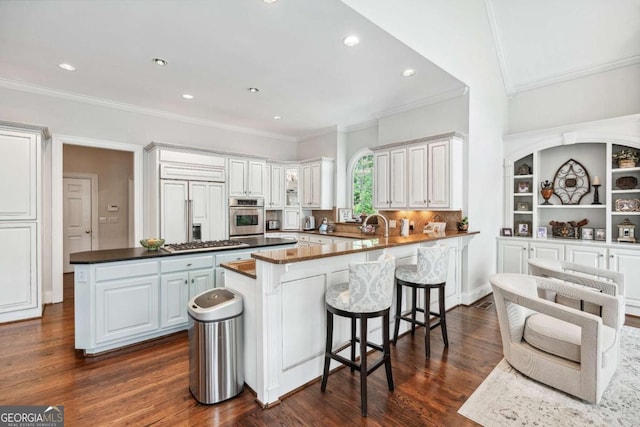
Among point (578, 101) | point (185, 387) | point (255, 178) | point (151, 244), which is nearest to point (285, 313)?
point (185, 387)

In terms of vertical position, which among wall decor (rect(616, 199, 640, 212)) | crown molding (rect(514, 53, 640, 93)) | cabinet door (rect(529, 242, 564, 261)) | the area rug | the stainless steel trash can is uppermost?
crown molding (rect(514, 53, 640, 93))

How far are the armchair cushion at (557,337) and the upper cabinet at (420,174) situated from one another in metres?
2.06

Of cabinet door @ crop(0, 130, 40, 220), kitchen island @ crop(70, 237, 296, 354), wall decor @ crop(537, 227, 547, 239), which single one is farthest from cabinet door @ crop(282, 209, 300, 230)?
wall decor @ crop(537, 227, 547, 239)

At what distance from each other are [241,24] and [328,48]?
95cm

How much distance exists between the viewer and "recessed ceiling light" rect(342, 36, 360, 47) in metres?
3.05

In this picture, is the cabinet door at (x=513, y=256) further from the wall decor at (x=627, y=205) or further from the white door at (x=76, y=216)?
the white door at (x=76, y=216)

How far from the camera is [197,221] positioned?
5102mm

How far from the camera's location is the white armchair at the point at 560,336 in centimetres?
214

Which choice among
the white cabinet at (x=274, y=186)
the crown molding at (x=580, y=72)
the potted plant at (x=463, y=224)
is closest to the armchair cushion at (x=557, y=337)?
the potted plant at (x=463, y=224)

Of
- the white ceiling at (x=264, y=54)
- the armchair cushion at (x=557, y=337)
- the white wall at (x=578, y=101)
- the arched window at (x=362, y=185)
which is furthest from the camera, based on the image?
the arched window at (x=362, y=185)

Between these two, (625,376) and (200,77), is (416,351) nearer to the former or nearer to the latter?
(625,376)

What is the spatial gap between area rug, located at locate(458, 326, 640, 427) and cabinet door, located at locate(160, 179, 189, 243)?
14.8ft

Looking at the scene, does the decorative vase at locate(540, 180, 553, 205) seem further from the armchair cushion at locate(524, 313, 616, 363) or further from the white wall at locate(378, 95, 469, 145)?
the armchair cushion at locate(524, 313, 616, 363)

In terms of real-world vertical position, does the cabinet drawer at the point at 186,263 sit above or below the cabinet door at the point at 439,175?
below
